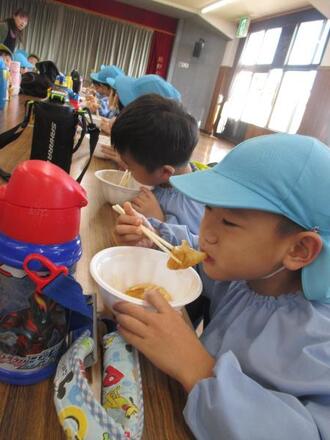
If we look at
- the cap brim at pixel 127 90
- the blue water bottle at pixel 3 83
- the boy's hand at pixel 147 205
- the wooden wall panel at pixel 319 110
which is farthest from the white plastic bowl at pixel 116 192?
the wooden wall panel at pixel 319 110

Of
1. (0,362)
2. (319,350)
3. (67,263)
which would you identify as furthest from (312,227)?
(0,362)

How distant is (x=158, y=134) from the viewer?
1190mm

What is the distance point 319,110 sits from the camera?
20.2ft

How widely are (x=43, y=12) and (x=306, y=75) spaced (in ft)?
23.4

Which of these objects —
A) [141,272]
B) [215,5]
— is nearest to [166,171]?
[141,272]

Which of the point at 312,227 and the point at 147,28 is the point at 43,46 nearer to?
the point at 147,28

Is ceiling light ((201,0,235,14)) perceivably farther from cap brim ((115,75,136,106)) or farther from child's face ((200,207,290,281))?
child's face ((200,207,290,281))

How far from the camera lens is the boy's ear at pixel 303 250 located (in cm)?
58

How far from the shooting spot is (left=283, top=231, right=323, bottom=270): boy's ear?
0.58m

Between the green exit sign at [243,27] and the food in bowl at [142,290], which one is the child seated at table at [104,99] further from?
the green exit sign at [243,27]

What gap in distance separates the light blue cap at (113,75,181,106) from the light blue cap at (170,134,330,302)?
1046 mm

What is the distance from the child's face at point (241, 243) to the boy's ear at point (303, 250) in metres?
0.01

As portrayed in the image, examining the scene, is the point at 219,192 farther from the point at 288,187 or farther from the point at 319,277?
the point at 319,277

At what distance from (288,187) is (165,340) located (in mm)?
313
